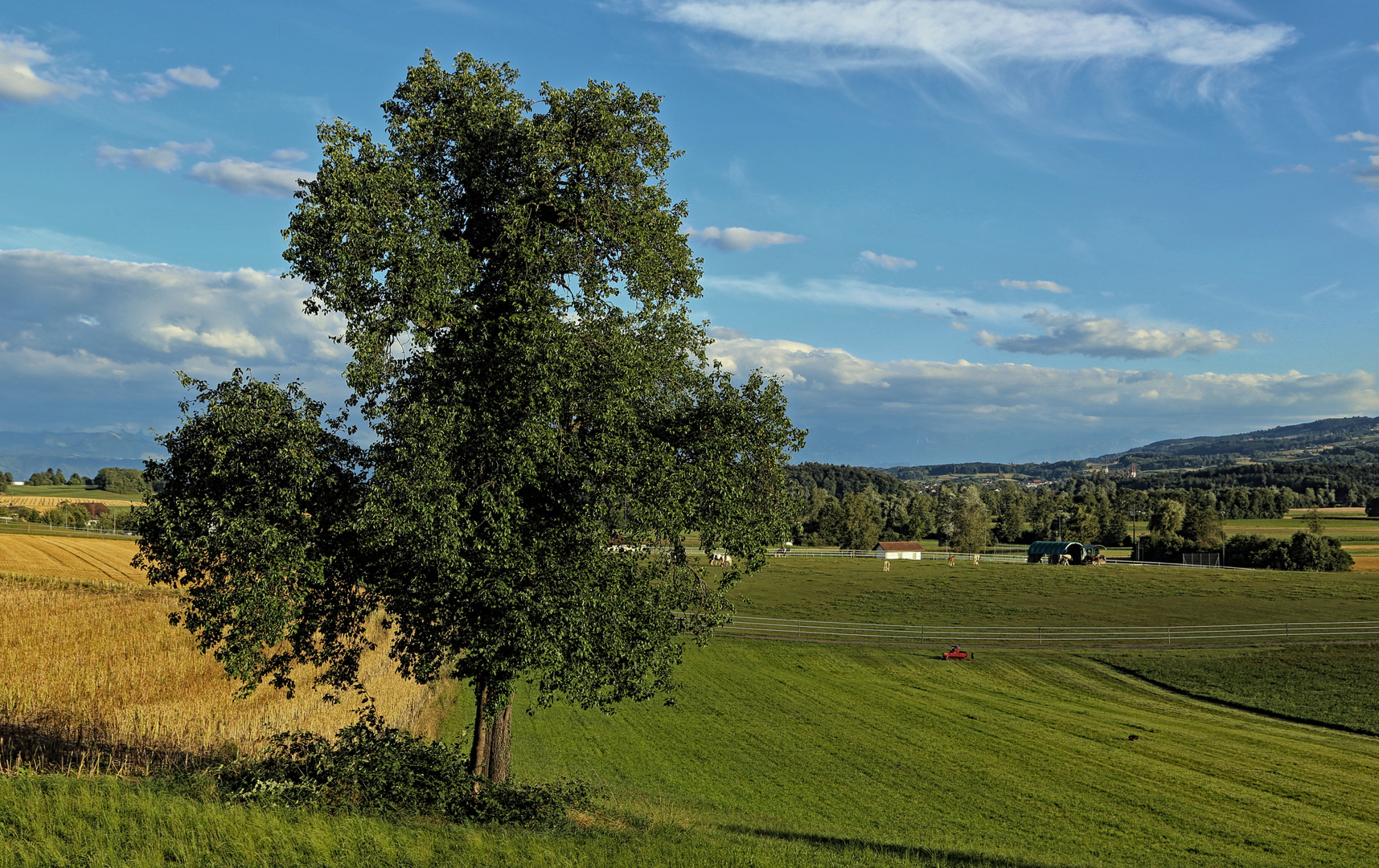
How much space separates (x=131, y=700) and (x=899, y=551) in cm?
13220

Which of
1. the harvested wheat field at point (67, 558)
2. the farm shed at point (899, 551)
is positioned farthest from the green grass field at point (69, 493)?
the farm shed at point (899, 551)

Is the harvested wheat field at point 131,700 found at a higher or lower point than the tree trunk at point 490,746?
lower

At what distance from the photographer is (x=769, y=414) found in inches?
663

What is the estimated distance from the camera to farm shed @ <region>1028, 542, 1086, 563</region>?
122m

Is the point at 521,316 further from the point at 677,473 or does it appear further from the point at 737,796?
the point at 737,796

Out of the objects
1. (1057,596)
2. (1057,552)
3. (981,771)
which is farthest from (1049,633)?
(1057,552)

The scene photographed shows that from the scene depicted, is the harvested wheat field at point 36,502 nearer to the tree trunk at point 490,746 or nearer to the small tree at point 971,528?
the tree trunk at point 490,746

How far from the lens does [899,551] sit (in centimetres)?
14500

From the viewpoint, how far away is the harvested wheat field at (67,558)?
198 ft

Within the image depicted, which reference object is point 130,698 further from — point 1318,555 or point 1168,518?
point 1168,518

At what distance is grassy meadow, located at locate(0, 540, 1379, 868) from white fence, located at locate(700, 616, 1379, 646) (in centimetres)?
514

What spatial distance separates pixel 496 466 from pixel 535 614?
2793 millimetres

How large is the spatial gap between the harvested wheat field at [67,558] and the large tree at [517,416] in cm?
5464

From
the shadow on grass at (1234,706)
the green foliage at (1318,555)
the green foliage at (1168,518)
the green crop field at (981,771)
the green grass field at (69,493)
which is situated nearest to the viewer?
the green crop field at (981,771)
